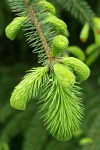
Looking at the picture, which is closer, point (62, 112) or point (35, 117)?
→ point (62, 112)

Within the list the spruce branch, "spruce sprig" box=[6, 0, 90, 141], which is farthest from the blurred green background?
"spruce sprig" box=[6, 0, 90, 141]

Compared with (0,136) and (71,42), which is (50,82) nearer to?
(0,136)

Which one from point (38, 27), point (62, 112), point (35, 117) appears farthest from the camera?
point (35, 117)

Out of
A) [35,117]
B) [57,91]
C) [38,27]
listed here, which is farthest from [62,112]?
[35,117]

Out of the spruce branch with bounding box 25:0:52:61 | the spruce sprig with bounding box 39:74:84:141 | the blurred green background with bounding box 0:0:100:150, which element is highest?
the spruce branch with bounding box 25:0:52:61

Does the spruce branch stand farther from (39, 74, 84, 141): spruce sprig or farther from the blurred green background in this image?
the blurred green background

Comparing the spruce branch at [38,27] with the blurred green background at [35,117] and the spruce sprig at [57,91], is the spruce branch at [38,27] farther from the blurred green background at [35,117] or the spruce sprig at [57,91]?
the blurred green background at [35,117]

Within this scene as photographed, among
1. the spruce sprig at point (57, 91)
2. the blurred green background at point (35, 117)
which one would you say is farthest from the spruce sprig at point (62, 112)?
the blurred green background at point (35, 117)

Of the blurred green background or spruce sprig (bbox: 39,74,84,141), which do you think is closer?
spruce sprig (bbox: 39,74,84,141)

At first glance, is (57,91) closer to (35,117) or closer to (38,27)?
(38,27)

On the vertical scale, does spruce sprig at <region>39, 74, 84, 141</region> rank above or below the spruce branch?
below

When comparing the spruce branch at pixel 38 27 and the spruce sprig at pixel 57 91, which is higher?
the spruce branch at pixel 38 27
